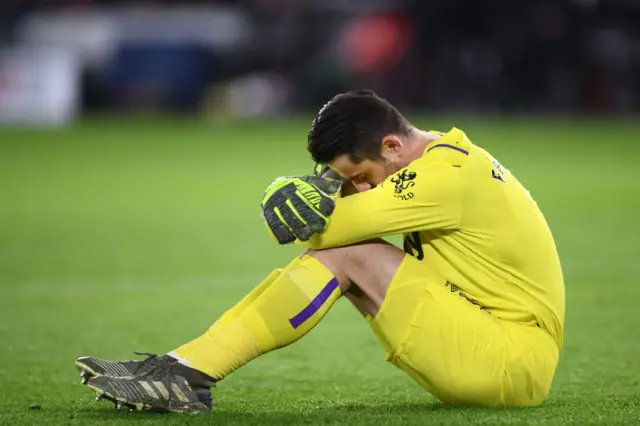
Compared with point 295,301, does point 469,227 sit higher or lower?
higher

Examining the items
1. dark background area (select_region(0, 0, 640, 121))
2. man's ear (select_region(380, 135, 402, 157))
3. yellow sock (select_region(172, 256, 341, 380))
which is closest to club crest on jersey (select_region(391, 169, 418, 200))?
man's ear (select_region(380, 135, 402, 157))

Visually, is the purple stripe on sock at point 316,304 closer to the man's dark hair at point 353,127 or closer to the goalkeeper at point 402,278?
the goalkeeper at point 402,278

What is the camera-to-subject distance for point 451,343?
3.77 metres

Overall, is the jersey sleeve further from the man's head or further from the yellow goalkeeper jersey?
the man's head

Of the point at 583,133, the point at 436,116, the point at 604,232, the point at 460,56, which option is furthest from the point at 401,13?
the point at 604,232

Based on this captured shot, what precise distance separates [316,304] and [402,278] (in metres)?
0.29

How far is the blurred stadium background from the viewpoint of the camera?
4.84 meters

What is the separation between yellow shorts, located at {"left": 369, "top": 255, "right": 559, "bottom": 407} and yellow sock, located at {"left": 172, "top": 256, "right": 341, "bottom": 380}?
0.71ft

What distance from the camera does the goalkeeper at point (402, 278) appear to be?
12.4ft

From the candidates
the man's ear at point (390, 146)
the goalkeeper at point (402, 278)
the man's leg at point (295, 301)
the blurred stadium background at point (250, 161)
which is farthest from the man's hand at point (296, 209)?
the blurred stadium background at point (250, 161)

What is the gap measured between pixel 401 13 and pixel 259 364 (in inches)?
887

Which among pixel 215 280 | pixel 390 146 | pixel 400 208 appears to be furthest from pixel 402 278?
pixel 215 280

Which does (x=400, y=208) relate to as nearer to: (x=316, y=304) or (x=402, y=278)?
(x=402, y=278)

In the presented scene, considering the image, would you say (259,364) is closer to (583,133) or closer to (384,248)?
(384,248)
